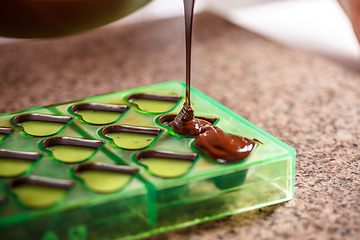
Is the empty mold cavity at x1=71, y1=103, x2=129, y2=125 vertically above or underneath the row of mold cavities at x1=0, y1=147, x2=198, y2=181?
above

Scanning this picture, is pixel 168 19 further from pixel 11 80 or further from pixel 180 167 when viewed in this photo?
pixel 180 167

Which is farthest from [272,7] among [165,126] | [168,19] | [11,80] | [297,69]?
[165,126]

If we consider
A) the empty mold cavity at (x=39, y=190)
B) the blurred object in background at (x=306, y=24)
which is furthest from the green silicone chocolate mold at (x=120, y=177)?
the blurred object in background at (x=306, y=24)

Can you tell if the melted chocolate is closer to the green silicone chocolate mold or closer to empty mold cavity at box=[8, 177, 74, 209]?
the green silicone chocolate mold

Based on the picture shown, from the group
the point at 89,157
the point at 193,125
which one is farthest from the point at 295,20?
the point at 89,157

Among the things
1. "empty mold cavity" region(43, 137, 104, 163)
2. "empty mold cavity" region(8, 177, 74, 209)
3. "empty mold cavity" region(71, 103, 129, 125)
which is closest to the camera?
"empty mold cavity" region(8, 177, 74, 209)

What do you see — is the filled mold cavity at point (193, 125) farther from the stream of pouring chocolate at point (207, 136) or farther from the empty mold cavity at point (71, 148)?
the empty mold cavity at point (71, 148)

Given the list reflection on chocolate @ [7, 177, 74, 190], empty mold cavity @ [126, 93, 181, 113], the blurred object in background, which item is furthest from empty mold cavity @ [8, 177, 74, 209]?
the blurred object in background
